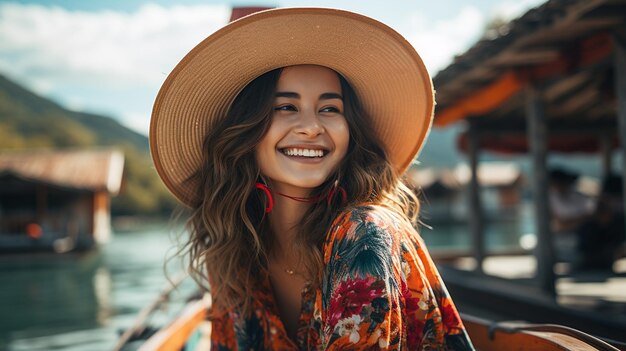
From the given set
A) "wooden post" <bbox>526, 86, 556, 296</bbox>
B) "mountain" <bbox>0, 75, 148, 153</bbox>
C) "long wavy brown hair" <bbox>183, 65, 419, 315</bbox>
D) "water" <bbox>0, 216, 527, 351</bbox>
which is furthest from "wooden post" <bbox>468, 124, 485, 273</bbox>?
"mountain" <bbox>0, 75, 148, 153</bbox>

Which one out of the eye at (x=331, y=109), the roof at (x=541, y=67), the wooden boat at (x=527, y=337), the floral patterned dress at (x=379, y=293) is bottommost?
the wooden boat at (x=527, y=337)

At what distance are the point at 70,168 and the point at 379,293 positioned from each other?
29.1 m

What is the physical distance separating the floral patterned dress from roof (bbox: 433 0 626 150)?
2.34 metres

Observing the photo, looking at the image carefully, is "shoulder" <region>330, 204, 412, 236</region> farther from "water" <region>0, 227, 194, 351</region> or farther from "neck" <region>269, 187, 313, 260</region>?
"water" <region>0, 227, 194, 351</region>

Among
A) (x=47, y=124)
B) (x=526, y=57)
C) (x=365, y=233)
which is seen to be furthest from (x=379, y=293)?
(x=47, y=124)

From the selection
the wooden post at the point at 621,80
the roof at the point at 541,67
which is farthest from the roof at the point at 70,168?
the wooden post at the point at 621,80

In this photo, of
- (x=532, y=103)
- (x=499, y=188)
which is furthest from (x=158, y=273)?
(x=499, y=188)

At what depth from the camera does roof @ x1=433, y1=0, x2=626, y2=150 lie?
3441 millimetres

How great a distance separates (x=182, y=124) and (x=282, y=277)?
27.5 inches

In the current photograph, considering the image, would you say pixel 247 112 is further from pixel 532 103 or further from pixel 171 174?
pixel 532 103

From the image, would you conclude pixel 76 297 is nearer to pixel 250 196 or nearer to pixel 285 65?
pixel 250 196

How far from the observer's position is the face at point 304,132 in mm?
1737

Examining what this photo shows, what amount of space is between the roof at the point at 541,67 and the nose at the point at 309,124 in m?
2.15

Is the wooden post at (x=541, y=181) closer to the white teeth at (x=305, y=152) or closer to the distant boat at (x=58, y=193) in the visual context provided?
the white teeth at (x=305, y=152)
